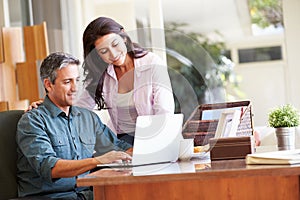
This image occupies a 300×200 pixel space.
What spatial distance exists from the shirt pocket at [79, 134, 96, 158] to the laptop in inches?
16.5

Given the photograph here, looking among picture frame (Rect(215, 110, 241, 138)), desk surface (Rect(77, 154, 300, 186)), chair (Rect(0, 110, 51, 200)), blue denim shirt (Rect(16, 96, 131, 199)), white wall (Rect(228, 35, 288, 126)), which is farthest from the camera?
white wall (Rect(228, 35, 288, 126))

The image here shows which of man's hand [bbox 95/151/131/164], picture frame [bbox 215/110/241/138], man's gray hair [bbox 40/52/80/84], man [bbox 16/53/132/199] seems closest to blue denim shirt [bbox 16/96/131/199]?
man [bbox 16/53/132/199]

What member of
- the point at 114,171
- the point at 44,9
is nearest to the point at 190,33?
the point at 44,9

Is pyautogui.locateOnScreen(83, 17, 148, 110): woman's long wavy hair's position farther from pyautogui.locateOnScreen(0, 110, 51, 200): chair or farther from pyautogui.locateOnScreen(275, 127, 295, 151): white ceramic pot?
pyautogui.locateOnScreen(275, 127, 295, 151): white ceramic pot

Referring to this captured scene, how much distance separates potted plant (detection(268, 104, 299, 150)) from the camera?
260cm

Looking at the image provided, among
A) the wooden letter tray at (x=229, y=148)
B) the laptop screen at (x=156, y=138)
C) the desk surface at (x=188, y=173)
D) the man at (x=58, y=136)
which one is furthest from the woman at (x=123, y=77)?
the desk surface at (x=188, y=173)

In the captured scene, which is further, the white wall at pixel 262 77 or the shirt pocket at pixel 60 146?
the white wall at pixel 262 77

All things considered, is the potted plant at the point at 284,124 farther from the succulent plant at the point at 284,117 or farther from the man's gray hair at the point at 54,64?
the man's gray hair at the point at 54,64

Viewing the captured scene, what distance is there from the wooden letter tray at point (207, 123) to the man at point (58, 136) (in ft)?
0.89

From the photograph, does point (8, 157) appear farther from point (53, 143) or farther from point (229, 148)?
point (229, 148)

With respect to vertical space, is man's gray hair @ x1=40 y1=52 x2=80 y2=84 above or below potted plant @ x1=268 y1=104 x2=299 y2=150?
above

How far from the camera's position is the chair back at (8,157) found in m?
2.54

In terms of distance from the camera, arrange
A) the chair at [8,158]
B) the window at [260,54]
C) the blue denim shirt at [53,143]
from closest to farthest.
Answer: the blue denim shirt at [53,143], the chair at [8,158], the window at [260,54]

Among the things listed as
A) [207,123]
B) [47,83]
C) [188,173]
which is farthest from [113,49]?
[188,173]
